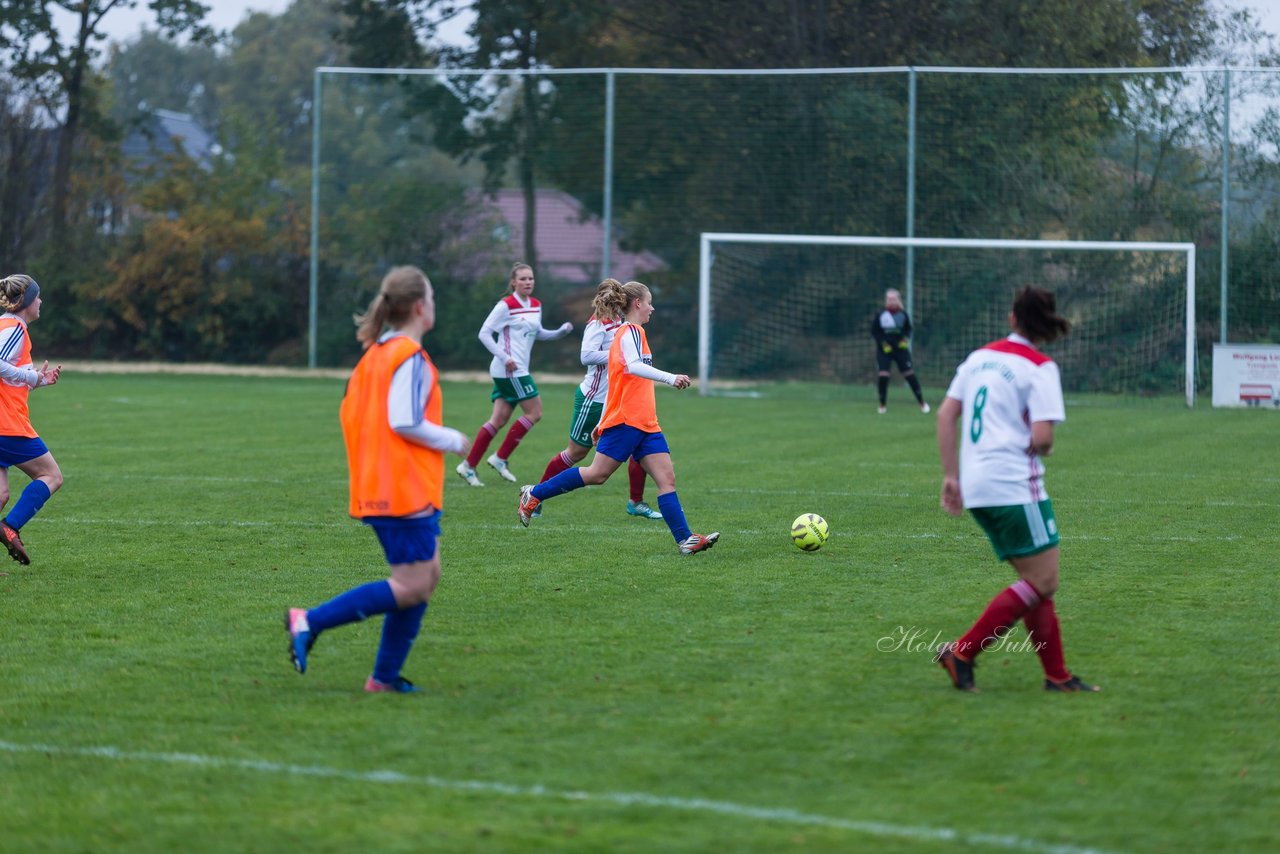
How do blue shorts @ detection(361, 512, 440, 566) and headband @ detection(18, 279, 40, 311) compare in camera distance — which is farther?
headband @ detection(18, 279, 40, 311)

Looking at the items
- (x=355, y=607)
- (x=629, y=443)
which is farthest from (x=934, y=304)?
(x=355, y=607)

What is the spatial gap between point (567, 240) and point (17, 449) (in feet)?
68.8

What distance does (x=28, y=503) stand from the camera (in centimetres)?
897

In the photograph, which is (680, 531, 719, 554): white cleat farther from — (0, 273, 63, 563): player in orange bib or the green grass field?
(0, 273, 63, 563): player in orange bib

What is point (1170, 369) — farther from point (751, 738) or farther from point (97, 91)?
point (97, 91)

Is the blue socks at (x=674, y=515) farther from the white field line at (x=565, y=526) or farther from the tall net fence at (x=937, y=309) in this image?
the tall net fence at (x=937, y=309)

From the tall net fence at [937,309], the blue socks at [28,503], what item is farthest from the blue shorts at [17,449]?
the tall net fence at [937,309]

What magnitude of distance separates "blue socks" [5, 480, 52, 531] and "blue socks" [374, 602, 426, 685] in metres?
4.03

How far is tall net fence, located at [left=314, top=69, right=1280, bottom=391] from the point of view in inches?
1002

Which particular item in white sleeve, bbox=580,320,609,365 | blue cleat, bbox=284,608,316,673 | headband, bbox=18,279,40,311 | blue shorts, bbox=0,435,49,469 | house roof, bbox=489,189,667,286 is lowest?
blue cleat, bbox=284,608,316,673

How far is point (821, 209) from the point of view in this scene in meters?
27.7

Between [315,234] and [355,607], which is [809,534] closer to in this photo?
[355,607]

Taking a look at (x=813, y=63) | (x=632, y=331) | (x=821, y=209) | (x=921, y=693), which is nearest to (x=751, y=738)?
(x=921, y=693)

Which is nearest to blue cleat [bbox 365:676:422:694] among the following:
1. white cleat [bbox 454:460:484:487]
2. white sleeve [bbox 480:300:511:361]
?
white cleat [bbox 454:460:484:487]
